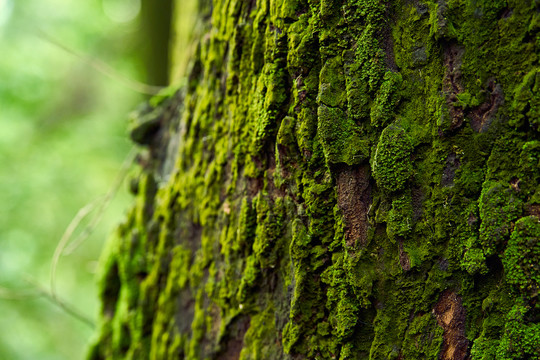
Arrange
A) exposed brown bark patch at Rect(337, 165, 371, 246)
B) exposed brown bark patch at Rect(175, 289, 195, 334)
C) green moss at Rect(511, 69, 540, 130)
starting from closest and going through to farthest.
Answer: green moss at Rect(511, 69, 540, 130), exposed brown bark patch at Rect(337, 165, 371, 246), exposed brown bark patch at Rect(175, 289, 195, 334)

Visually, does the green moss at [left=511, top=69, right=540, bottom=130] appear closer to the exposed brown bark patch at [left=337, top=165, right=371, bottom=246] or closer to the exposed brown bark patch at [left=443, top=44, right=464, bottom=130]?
the exposed brown bark patch at [left=443, top=44, right=464, bottom=130]

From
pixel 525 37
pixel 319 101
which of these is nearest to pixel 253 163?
pixel 319 101

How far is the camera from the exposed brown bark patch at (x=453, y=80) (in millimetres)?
1041

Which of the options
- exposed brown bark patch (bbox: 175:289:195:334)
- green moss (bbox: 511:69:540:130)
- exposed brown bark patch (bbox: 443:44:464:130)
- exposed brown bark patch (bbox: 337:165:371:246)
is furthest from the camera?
exposed brown bark patch (bbox: 175:289:195:334)

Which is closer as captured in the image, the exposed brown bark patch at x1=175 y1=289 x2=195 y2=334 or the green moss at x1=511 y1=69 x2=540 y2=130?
the green moss at x1=511 y1=69 x2=540 y2=130

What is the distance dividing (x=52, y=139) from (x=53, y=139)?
12mm

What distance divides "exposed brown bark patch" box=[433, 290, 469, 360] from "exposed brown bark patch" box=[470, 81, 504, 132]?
0.39 metres

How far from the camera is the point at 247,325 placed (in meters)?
1.47

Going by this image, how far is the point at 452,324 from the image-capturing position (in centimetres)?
105

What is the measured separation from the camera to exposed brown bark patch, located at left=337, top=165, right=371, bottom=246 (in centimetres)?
116

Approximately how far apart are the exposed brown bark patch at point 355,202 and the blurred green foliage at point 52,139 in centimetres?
421

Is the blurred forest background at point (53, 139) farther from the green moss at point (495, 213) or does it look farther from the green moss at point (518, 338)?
the green moss at point (518, 338)

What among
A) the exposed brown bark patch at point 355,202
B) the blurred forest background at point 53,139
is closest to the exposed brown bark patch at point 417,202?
the exposed brown bark patch at point 355,202

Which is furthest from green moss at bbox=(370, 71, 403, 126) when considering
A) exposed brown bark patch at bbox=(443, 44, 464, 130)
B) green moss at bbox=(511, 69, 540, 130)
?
green moss at bbox=(511, 69, 540, 130)
